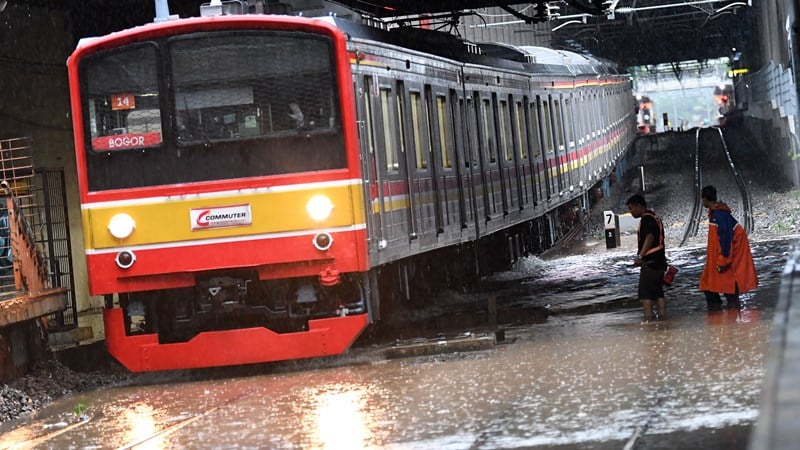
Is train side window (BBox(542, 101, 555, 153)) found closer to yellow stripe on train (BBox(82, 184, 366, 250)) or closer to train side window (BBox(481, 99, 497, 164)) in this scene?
train side window (BBox(481, 99, 497, 164))

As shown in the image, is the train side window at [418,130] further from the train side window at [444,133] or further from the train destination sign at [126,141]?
the train destination sign at [126,141]

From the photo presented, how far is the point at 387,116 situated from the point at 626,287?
18.1 feet

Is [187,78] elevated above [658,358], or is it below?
above

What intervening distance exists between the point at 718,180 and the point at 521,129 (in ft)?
57.6

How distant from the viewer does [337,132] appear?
11.9 m

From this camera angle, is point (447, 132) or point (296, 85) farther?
point (447, 132)

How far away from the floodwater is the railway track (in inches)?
485

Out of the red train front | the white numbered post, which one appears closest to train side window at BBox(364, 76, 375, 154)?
the red train front

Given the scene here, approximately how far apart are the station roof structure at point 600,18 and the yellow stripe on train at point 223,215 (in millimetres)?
2541

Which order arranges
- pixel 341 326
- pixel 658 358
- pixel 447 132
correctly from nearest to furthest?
1. pixel 658 358
2. pixel 341 326
3. pixel 447 132

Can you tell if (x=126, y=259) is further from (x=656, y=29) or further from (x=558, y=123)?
(x=656, y=29)

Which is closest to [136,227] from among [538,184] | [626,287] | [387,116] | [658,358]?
[387,116]

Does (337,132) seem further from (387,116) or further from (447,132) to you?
(447,132)

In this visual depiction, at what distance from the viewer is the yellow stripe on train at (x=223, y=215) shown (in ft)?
38.7
